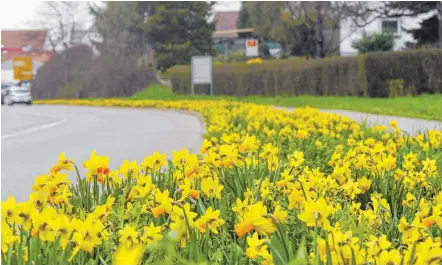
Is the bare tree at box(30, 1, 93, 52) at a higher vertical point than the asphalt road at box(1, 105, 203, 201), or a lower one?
higher

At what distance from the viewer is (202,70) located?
3812 cm

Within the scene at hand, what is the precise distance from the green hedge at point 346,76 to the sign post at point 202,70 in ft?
4.32

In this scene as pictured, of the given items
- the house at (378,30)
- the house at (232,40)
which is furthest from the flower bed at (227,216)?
the house at (232,40)

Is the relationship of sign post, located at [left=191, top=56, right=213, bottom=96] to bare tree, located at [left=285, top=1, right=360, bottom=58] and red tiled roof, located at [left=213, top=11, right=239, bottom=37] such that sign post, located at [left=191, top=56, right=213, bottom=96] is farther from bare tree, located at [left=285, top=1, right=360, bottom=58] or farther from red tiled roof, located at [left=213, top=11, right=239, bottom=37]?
red tiled roof, located at [left=213, top=11, right=239, bottom=37]

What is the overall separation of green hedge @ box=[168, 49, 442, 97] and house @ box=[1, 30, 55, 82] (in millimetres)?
19892

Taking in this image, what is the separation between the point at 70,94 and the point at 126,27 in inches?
237

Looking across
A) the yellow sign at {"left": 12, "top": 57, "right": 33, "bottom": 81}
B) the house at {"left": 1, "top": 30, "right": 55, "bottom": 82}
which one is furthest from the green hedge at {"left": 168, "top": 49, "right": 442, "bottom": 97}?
the yellow sign at {"left": 12, "top": 57, "right": 33, "bottom": 81}

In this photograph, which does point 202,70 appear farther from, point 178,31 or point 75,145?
point 75,145

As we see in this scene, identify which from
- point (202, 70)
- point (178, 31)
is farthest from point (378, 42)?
point (178, 31)

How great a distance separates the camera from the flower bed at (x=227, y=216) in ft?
8.26

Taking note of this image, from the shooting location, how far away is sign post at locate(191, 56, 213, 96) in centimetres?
3756

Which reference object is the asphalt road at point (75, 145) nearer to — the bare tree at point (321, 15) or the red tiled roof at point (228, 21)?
the bare tree at point (321, 15)

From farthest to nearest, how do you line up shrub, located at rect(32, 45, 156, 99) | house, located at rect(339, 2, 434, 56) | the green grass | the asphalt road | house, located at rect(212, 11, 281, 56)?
1. house, located at rect(212, 11, 281, 56)
2. shrub, located at rect(32, 45, 156, 99)
3. house, located at rect(339, 2, 434, 56)
4. the green grass
5. the asphalt road

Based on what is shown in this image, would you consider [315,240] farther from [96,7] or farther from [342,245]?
[96,7]
